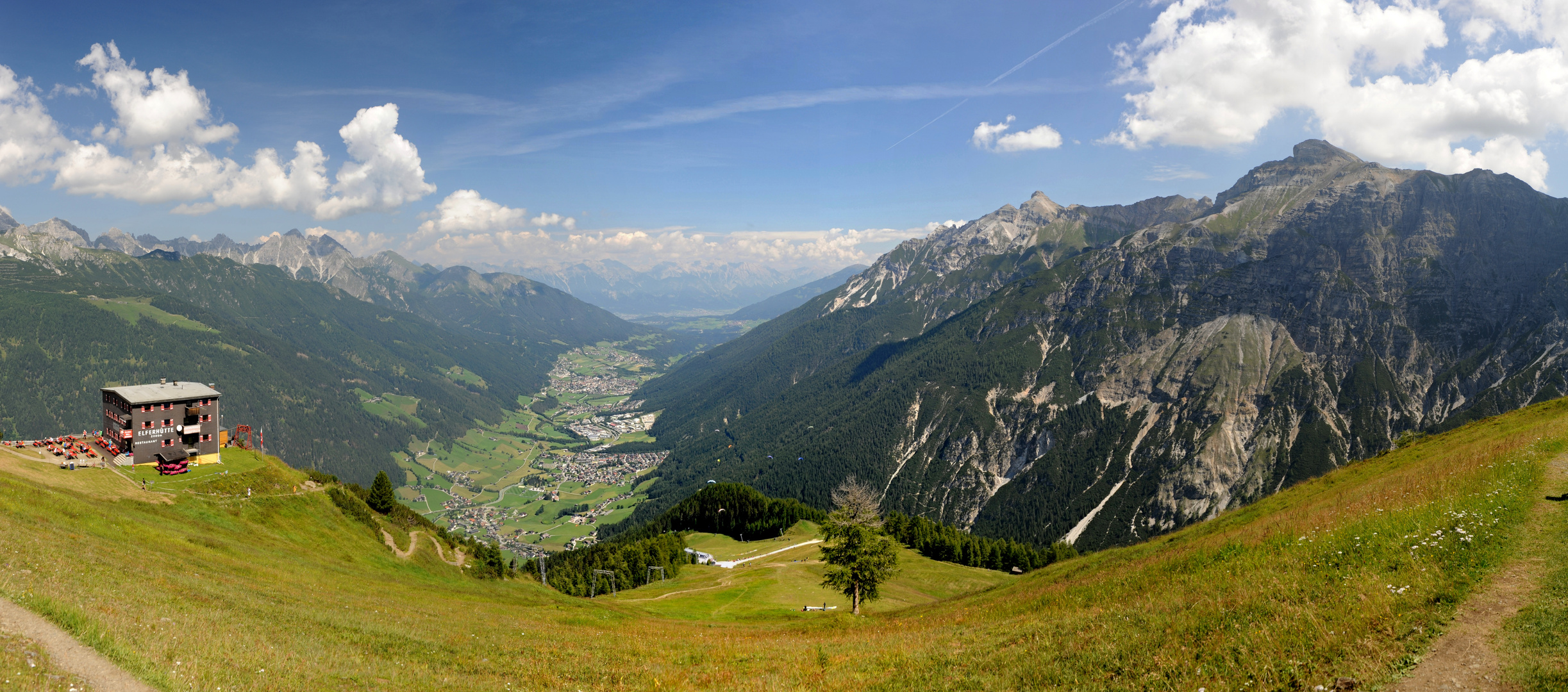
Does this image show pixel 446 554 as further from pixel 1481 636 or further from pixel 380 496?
pixel 1481 636

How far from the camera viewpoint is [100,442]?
77.0 metres

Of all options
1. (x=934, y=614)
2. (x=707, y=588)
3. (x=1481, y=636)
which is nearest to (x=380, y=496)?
(x=707, y=588)

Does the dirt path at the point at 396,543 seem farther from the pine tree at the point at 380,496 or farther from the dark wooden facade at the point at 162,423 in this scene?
the dark wooden facade at the point at 162,423

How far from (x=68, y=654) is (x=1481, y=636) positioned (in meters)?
35.4

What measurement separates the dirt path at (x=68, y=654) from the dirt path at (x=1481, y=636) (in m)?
29.0

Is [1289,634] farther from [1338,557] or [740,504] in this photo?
[740,504]

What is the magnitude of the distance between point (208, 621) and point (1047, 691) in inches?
1174

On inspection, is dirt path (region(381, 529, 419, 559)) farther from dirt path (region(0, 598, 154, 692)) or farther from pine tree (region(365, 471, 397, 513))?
dirt path (region(0, 598, 154, 692))

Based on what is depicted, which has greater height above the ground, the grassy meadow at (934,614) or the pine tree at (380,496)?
the grassy meadow at (934,614)

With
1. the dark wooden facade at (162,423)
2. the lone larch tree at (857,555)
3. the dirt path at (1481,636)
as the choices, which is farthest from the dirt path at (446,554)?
the dirt path at (1481,636)

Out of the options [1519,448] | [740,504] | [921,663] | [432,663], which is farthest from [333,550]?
[740,504]

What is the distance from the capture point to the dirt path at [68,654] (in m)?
15.1

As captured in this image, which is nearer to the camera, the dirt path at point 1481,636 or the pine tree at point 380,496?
the dirt path at point 1481,636

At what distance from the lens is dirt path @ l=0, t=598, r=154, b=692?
15102mm
